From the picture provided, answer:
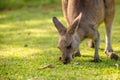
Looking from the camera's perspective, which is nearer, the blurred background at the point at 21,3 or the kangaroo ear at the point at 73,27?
the kangaroo ear at the point at 73,27

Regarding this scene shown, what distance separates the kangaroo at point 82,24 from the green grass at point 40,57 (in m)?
0.22

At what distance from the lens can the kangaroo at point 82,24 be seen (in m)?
5.74

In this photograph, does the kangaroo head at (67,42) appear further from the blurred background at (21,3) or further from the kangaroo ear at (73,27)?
the blurred background at (21,3)

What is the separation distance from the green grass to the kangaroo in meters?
0.22

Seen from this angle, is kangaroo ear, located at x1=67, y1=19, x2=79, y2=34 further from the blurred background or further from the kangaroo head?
the blurred background

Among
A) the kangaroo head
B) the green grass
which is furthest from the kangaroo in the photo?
the green grass

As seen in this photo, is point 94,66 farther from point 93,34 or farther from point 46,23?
point 46,23

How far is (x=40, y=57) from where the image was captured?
664 centimetres

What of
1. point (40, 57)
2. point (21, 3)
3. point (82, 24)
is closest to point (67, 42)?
point (82, 24)

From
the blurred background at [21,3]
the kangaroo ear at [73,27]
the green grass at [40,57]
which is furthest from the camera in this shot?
the blurred background at [21,3]

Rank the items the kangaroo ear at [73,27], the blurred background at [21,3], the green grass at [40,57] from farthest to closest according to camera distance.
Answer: the blurred background at [21,3] < the kangaroo ear at [73,27] < the green grass at [40,57]

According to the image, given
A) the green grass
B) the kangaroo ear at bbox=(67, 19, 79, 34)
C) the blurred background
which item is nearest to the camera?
the green grass

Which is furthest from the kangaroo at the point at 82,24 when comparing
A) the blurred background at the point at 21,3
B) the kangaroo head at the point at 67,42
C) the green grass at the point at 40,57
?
the blurred background at the point at 21,3

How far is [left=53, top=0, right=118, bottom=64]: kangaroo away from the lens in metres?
5.74
